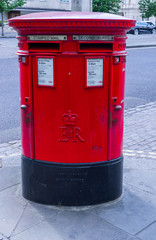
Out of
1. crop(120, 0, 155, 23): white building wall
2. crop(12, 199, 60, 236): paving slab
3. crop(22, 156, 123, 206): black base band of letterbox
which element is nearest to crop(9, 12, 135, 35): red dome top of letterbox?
crop(22, 156, 123, 206): black base band of letterbox

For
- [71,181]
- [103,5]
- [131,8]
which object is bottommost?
[71,181]

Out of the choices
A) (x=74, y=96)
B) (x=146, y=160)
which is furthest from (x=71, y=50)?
(x=146, y=160)

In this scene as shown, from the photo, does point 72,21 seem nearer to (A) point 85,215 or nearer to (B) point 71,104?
(B) point 71,104

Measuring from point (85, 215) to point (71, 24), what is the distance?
1.72m

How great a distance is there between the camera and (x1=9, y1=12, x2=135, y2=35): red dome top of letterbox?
2.72m

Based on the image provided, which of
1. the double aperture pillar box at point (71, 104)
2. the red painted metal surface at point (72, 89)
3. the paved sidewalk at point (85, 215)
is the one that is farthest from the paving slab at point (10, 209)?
the red painted metal surface at point (72, 89)

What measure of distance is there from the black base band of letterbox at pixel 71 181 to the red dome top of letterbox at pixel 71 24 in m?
1.22

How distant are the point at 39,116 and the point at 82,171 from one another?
652 mm

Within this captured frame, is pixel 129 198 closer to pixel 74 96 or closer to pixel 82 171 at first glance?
pixel 82 171

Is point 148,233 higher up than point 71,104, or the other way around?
point 71,104

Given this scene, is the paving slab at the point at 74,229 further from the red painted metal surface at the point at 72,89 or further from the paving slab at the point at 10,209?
the red painted metal surface at the point at 72,89

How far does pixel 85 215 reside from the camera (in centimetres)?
313

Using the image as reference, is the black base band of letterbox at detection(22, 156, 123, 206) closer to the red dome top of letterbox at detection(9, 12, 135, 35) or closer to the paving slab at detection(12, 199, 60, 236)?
the paving slab at detection(12, 199, 60, 236)

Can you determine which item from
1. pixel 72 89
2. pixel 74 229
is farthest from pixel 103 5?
pixel 74 229
